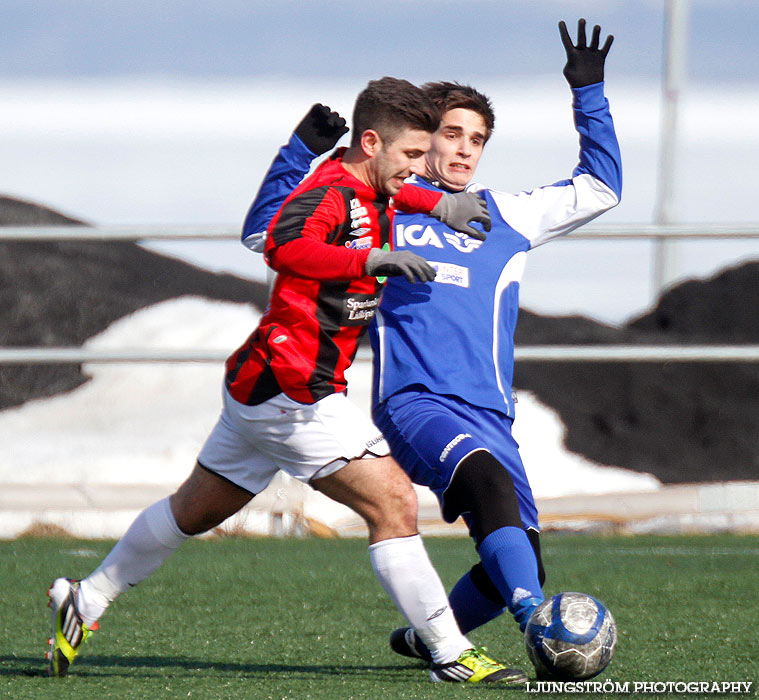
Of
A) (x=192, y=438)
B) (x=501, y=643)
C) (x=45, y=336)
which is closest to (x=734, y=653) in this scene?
(x=501, y=643)

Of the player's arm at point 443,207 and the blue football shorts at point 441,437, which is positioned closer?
the blue football shorts at point 441,437

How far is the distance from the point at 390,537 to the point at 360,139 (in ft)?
3.04

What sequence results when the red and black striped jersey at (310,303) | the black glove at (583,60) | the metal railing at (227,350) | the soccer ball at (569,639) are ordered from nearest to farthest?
the soccer ball at (569,639) < the red and black striped jersey at (310,303) < the black glove at (583,60) < the metal railing at (227,350)

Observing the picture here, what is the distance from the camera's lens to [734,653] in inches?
132

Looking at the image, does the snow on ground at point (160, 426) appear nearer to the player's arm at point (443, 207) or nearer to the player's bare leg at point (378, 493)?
the player's arm at point (443, 207)

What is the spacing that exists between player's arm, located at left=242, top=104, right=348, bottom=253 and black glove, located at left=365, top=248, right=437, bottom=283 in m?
0.61

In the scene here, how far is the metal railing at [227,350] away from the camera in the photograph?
6.16 metres

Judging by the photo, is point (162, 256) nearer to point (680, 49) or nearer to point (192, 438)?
point (680, 49)

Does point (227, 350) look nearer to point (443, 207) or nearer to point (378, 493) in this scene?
point (443, 207)

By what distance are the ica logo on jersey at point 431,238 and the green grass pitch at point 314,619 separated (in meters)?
1.09

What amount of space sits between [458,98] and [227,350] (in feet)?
9.38

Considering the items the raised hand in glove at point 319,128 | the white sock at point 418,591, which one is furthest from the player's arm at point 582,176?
the white sock at point 418,591

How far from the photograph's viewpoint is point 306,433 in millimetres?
2930

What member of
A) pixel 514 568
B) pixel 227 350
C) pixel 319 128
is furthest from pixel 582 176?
pixel 227 350
